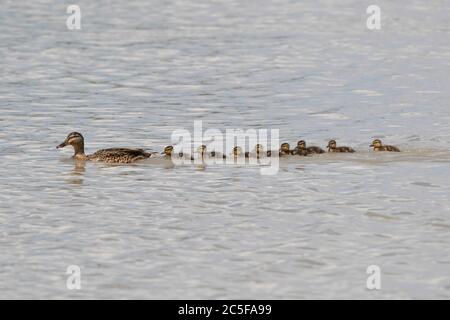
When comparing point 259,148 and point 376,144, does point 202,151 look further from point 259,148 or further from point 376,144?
point 376,144

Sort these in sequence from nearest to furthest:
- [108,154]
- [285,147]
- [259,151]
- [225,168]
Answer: [225,168] → [108,154] → [285,147] → [259,151]

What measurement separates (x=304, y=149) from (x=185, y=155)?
1.64m

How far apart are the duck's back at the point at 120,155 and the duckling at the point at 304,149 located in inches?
81.1

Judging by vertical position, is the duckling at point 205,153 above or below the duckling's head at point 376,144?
below

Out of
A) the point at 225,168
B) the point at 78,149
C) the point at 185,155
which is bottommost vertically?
the point at 225,168

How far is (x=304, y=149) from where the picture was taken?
55.2ft

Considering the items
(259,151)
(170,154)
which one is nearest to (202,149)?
(170,154)

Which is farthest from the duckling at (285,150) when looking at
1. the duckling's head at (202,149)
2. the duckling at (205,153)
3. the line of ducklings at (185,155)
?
the duckling's head at (202,149)

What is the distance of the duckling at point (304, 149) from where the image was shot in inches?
660

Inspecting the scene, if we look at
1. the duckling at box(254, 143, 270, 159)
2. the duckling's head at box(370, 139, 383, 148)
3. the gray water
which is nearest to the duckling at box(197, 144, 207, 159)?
the gray water

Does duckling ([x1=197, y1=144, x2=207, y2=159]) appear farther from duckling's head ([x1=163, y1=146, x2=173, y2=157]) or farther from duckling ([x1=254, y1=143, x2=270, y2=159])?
duckling ([x1=254, y1=143, x2=270, y2=159])

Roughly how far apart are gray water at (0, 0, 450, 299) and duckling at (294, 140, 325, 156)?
0.66 feet

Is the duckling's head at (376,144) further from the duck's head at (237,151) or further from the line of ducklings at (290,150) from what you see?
the duck's head at (237,151)
